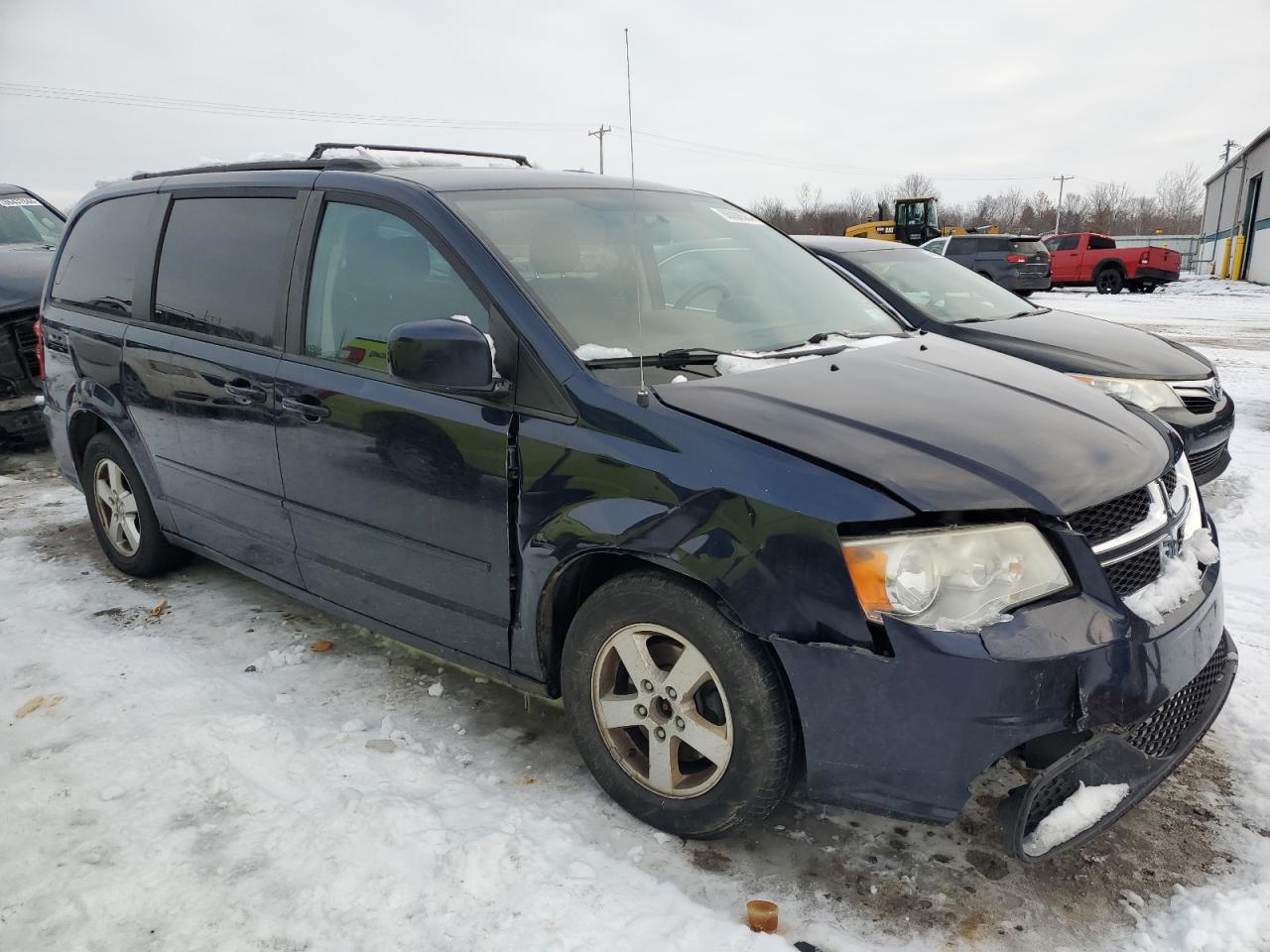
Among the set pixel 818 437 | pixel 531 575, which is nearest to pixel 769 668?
pixel 818 437

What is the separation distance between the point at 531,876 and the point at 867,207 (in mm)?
96801

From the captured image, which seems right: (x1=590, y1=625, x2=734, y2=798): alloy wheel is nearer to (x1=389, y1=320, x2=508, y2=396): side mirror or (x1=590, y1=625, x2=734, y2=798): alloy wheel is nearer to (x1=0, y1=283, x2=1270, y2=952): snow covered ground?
(x1=0, y1=283, x2=1270, y2=952): snow covered ground

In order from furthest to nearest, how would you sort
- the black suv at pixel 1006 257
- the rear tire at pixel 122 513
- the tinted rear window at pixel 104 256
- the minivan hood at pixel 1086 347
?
the black suv at pixel 1006 257 < the minivan hood at pixel 1086 347 < the rear tire at pixel 122 513 < the tinted rear window at pixel 104 256

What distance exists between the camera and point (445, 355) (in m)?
2.41

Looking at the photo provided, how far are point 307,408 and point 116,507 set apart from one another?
76.9 inches

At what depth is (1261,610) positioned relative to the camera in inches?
143

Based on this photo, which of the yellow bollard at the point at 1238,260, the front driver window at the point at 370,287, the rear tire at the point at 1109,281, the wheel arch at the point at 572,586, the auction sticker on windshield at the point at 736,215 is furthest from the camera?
the yellow bollard at the point at 1238,260

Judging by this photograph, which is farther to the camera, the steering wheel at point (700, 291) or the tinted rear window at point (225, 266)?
the tinted rear window at point (225, 266)

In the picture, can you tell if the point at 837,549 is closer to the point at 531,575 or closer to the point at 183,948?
the point at 531,575

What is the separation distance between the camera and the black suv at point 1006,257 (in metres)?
21.5

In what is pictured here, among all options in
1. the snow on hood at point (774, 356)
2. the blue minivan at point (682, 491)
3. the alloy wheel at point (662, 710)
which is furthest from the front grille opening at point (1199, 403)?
the alloy wheel at point (662, 710)

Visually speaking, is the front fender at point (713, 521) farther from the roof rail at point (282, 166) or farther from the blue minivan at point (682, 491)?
the roof rail at point (282, 166)

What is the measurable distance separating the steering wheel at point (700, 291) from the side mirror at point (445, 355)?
0.85 metres

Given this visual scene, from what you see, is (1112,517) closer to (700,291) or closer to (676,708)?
(676,708)
